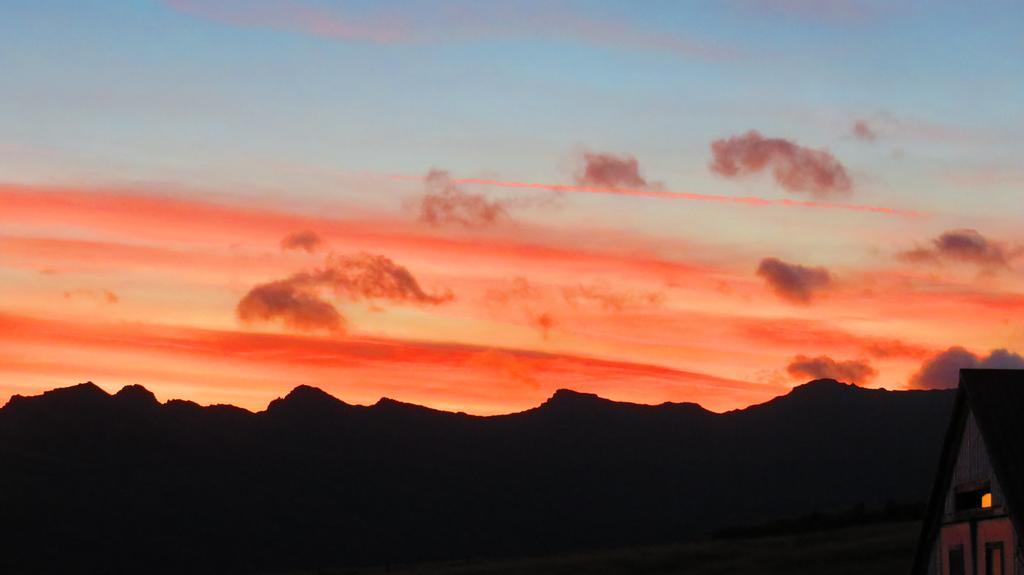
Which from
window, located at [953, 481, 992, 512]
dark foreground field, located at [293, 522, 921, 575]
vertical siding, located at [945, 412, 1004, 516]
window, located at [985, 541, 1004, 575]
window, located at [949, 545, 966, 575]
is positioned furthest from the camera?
dark foreground field, located at [293, 522, 921, 575]

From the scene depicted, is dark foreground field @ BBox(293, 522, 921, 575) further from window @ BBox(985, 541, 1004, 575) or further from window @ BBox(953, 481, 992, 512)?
window @ BBox(985, 541, 1004, 575)

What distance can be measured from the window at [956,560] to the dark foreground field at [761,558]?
132 feet

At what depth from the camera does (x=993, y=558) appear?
126 ft

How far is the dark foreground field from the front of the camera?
85250 millimetres

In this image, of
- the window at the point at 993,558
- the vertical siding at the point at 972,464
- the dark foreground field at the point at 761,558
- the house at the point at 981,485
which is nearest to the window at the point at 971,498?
the house at the point at 981,485

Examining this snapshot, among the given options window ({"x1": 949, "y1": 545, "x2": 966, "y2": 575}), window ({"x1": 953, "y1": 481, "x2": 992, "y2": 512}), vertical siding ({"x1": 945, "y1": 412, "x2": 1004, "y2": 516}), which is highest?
vertical siding ({"x1": 945, "y1": 412, "x2": 1004, "y2": 516})

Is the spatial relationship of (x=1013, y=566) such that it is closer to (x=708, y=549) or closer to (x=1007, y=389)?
(x=1007, y=389)

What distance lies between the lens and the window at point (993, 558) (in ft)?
124

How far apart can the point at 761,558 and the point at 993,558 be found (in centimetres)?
5382

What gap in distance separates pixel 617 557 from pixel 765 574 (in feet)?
51.1

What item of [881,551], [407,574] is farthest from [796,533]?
[407,574]

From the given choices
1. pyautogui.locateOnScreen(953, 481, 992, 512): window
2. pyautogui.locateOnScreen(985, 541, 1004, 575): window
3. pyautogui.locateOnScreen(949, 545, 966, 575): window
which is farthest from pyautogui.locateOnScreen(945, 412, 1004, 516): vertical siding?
pyautogui.locateOnScreen(985, 541, 1004, 575): window

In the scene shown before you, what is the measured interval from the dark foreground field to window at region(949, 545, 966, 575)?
40192mm

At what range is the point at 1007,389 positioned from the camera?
38.7m
